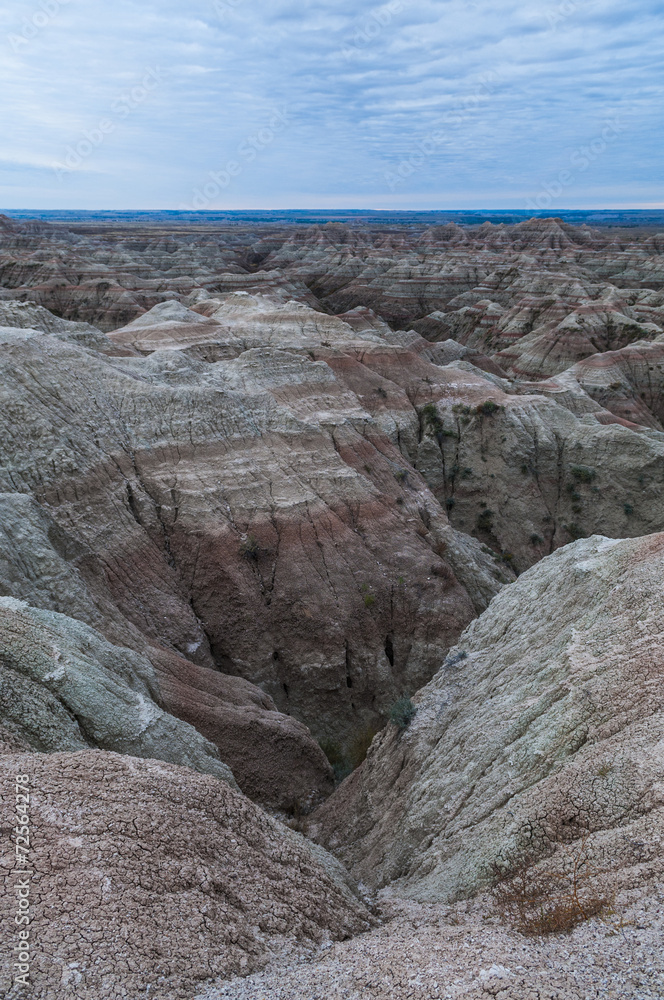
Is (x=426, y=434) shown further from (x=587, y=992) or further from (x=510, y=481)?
(x=587, y=992)

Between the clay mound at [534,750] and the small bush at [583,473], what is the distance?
2035 cm

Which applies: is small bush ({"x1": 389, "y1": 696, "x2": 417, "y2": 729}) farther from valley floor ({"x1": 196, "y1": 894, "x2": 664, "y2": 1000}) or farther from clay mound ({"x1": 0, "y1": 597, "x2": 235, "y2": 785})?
valley floor ({"x1": 196, "y1": 894, "x2": 664, "y2": 1000})

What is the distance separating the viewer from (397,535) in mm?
25875

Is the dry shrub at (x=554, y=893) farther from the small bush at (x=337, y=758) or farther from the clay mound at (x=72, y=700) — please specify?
the small bush at (x=337, y=758)

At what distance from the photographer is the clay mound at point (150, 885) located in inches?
255

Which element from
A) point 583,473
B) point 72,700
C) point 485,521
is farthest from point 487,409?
point 72,700

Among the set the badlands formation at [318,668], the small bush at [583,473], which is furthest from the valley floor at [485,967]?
the small bush at [583,473]

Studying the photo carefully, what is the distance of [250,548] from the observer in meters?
22.4

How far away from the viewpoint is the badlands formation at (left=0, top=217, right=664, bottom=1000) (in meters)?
7.24

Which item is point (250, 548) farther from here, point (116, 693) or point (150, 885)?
point (150, 885)

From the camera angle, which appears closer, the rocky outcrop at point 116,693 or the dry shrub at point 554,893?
the dry shrub at point 554,893

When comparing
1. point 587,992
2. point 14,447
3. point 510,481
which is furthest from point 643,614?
point 510,481

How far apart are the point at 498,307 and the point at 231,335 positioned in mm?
55367

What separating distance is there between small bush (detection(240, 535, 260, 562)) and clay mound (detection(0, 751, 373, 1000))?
41.5 ft
